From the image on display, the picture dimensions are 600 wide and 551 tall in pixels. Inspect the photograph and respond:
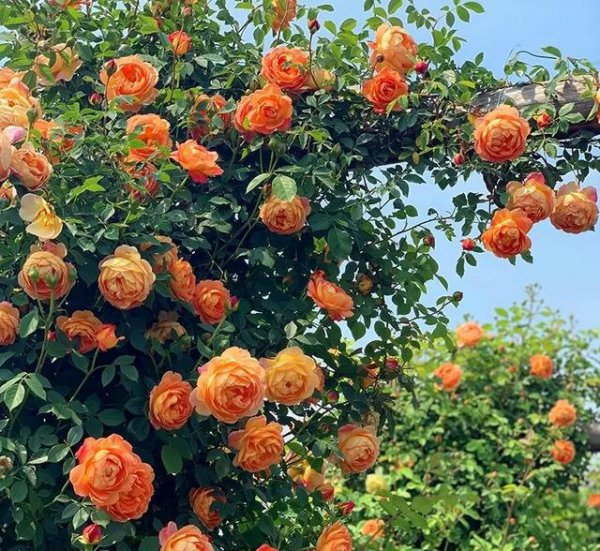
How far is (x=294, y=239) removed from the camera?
2.26m

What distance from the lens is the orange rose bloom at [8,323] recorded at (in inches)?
77.1

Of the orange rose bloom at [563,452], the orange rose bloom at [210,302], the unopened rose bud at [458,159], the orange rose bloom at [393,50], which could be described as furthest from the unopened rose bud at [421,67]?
the orange rose bloom at [563,452]

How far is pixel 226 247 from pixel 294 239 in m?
0.16

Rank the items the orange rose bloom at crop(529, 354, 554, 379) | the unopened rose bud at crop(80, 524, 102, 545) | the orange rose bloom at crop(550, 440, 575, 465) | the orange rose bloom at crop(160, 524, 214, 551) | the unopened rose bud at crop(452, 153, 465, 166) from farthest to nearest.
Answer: the orange rose bloom at crop(529, 354, 554, 379)
the orange rose bloom at crop(550, 440, 575, 465)
the unopened rose bud at crop(452, 153, 465, 166)
the orange rose bloom at crop(160, 524, 214, 551)
the unopened rose bud at crop(80, 524, 102, 545)

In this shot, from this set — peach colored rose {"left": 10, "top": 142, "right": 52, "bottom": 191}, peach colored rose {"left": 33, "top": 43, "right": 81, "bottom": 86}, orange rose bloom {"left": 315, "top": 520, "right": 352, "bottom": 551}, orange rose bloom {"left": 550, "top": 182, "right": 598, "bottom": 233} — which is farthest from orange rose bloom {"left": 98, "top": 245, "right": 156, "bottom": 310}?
orange rose bloom {"left": 550, "top": 182, "right": 598, "bottom": 233}

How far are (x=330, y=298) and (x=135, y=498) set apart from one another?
23.6 inches

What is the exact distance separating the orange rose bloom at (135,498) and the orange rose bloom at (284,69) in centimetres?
94

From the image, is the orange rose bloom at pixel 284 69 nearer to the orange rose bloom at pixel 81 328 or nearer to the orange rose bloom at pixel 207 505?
the orange rose bloom at pixel 81 328

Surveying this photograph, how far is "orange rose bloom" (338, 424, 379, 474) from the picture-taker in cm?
218

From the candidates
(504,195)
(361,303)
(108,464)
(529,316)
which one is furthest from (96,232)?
(529,316)

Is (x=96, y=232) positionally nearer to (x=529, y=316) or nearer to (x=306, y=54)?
(x=306, y=54)

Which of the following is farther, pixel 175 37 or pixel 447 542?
pixel 447 542

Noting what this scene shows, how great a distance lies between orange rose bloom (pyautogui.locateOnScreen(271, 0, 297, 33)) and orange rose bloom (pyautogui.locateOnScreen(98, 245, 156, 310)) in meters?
0.79

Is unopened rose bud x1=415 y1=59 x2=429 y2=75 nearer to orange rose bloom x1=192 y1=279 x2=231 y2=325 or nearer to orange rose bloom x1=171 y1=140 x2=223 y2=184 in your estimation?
orange rose bloom x1=171 y1=140 x2=223 y2=184
